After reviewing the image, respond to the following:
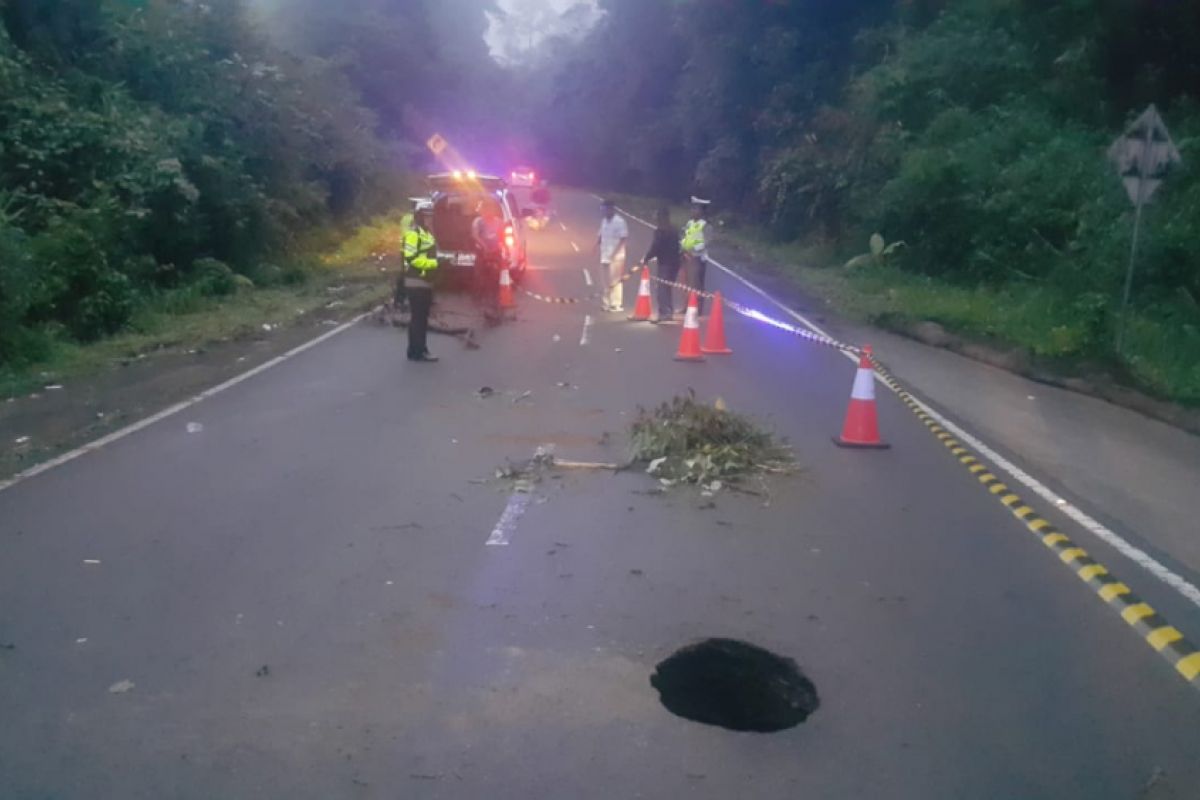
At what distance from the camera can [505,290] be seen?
22703mm

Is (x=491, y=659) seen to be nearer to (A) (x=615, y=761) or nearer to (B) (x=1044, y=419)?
(A) (x=615, y=761)

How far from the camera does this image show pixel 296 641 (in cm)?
642

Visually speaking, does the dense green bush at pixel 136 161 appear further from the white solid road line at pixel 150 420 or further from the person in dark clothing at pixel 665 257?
the person in dark clothing at pixel 665 257

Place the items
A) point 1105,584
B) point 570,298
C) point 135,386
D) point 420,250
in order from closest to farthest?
point 1105,584 < point 135,386 < point 420,250 < point 570,298

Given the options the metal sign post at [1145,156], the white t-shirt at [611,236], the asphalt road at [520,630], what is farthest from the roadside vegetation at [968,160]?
the asphalt road at [520,630]

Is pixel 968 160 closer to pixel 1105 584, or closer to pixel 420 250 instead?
pixel 420 250

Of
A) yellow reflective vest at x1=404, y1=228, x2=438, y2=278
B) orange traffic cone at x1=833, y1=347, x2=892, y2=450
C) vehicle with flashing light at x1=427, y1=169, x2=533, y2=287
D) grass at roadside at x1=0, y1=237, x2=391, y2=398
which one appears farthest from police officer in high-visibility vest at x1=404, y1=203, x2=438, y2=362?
orange traffic cone at x1=833, y1=347, x2=892, y2=450

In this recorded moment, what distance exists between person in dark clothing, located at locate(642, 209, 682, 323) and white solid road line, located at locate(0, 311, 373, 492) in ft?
17.8

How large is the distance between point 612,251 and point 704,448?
1241 centimetres

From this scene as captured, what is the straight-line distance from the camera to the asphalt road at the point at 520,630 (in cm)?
508

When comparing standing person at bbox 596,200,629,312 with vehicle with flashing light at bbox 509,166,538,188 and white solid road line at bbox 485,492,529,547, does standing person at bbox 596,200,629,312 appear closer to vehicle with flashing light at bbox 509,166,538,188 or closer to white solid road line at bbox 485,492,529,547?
white solid road line at bbox 485,492,529,547

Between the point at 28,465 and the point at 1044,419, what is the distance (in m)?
10.0

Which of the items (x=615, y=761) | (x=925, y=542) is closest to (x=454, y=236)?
(x=925, y=542)

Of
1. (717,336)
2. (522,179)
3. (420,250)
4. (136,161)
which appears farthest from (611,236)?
(522,179)
